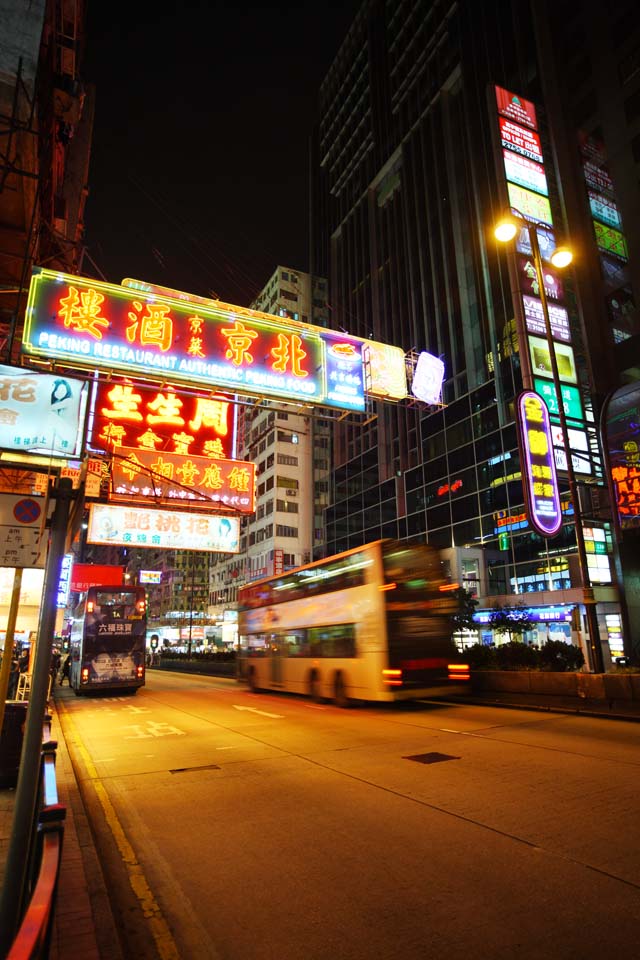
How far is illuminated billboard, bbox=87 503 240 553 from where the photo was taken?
1623cm

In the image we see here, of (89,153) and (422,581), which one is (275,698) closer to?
(422,581)

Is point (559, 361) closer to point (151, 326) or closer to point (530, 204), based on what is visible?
point (530, 204)

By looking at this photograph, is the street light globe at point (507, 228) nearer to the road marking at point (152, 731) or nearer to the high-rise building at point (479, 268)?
the high-rise building at point (479, 268)

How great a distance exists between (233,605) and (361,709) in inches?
2699

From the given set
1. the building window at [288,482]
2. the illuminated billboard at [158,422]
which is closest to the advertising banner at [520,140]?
the illuminated billboard at [158,422]

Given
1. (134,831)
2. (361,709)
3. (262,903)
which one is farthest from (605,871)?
(361,709)

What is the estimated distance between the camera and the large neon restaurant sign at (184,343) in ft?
27.2

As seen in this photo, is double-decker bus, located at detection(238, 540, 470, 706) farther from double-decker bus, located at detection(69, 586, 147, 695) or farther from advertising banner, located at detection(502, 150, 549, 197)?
advertising banner, located at detection(502, 150, 549, 197)

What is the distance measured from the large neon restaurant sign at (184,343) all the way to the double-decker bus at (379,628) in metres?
5.92

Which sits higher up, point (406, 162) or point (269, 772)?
point (406, 162)

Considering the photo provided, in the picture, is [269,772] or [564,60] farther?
[564,60]

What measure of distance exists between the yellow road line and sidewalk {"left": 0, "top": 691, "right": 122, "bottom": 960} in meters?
0.27

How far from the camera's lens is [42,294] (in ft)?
27.3

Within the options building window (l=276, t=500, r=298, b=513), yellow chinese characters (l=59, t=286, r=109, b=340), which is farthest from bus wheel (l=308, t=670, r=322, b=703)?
building window (l=276, t=500, r=298, b=513)
